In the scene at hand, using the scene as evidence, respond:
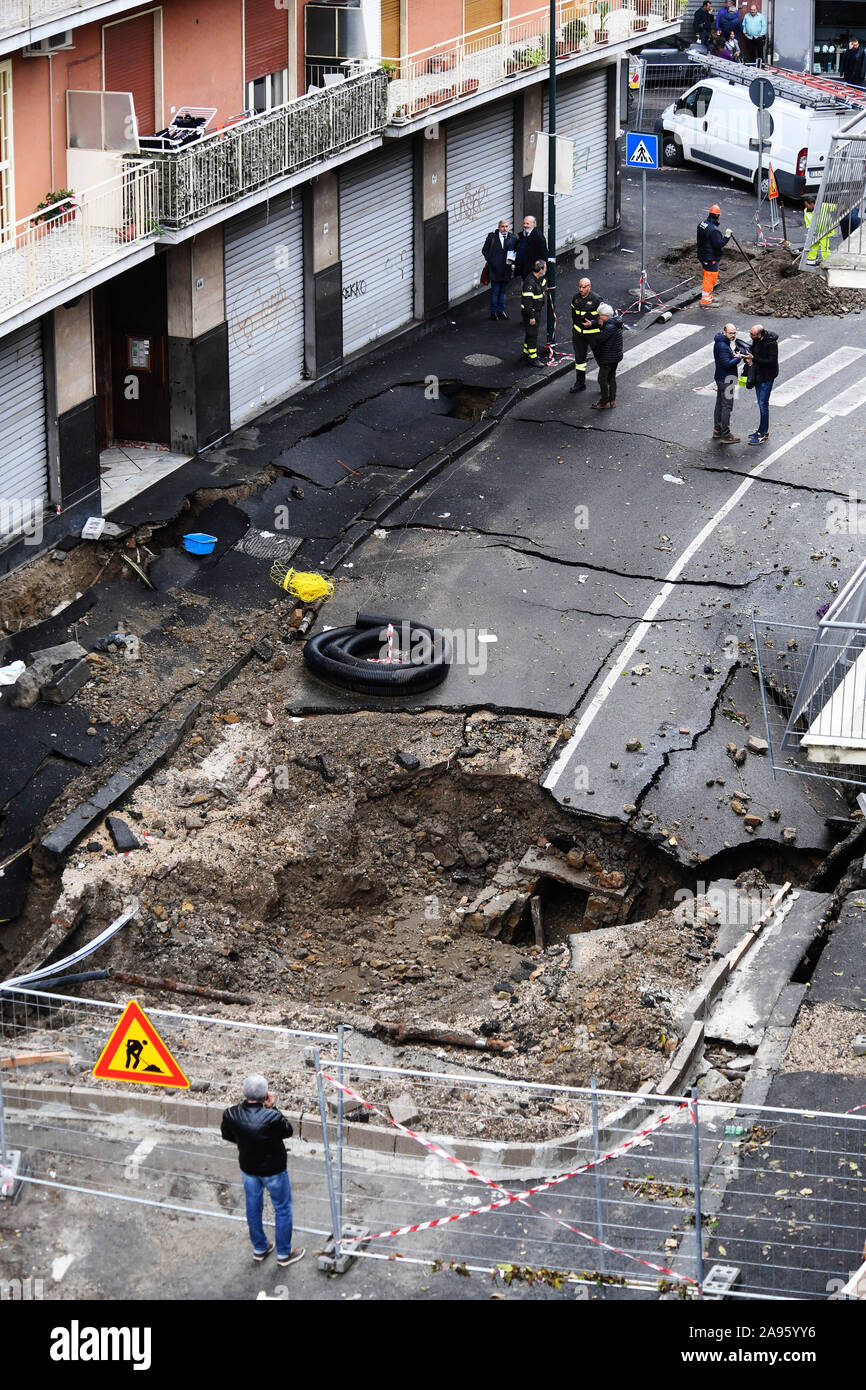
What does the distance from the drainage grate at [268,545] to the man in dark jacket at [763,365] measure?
21.2 feet

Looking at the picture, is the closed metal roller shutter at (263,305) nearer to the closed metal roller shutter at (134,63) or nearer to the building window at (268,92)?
the building window at (268,92)

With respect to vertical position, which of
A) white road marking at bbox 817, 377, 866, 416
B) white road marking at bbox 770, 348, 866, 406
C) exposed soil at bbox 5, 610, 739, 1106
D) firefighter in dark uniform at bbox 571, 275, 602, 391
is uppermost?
firefighter in dark uniform at bbox 571, 275, 602, 391

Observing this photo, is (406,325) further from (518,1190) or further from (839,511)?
(518,1190)

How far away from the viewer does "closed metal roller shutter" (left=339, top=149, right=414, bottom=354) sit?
27047 mm

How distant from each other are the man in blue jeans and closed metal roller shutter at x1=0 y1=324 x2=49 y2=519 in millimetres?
10892

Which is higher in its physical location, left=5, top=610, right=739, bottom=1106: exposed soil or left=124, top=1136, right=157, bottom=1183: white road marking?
left=124, top=1136, right=157, bottom=1183: white road marking

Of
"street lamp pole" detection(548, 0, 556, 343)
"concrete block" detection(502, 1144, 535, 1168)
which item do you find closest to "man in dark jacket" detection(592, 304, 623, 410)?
"street lamp pole" detection(548, 0, 556, 343)

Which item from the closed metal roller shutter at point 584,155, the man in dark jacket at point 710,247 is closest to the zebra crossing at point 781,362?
the man in dark jacket at point 710,247

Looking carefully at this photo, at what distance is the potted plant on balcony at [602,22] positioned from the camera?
30750 millimetres

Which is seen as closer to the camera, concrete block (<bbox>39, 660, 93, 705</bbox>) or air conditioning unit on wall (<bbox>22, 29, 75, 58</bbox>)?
concrete block (<bbox>39, 660, 93, 705</bbox>)

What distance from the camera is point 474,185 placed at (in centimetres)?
2994

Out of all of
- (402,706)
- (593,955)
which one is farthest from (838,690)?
(402,706)

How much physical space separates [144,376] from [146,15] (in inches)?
176

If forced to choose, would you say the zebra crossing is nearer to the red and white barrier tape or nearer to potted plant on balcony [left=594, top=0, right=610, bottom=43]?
potted plant on balcony [left=594, top=0, right=610, bottom=43]
